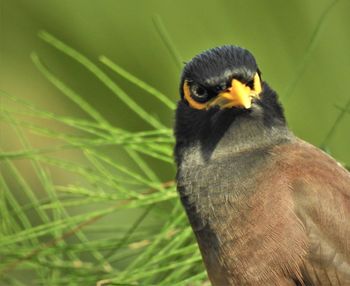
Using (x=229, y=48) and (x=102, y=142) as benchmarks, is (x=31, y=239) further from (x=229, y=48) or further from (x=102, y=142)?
(x=229, y=48)

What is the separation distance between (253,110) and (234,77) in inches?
5.8

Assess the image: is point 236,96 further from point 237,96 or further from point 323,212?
point 323,212

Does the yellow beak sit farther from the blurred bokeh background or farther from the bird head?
the blurred bokeh background

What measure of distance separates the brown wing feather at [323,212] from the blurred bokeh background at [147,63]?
182mm

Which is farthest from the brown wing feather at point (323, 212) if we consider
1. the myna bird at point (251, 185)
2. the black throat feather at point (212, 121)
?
the black throat feather at point (212, 121)

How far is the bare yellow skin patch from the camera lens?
3.15 m

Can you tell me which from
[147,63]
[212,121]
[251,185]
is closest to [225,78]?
[212,121]

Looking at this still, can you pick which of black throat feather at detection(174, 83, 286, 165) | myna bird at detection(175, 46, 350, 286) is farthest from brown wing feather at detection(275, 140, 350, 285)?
black throat feather at detection(174, 83, 286, 165)

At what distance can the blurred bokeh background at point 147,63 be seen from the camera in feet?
11.7

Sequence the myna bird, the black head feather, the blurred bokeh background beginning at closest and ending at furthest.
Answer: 1. the myna bird
2. the black head feather
3. the blurred bokeh background

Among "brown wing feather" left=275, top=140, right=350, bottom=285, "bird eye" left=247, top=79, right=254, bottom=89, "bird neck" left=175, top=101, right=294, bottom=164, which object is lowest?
"brown wing feather" left=275, top=140, right=350, bottom=285

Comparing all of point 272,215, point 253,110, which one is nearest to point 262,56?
point 253,110

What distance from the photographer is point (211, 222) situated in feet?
10.5

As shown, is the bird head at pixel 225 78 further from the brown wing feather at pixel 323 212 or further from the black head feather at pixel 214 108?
the brown wing feather at pixel 323 212
